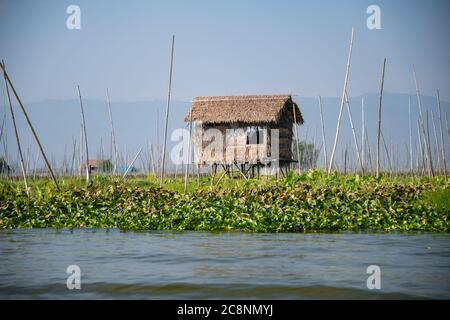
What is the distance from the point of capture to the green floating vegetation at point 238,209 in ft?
39.8

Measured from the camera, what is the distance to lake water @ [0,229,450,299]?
6555 millimetres

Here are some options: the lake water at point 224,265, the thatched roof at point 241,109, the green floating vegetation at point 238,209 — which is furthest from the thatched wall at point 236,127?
the lake water at point 224,265

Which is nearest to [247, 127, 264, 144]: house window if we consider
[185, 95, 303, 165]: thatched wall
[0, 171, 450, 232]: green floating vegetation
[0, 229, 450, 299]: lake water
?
[185, 95, 303, 165]: thatched wall

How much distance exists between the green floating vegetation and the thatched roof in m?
6.26

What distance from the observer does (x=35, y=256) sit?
9.18 metres

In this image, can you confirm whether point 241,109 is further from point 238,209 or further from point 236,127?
point 238,209

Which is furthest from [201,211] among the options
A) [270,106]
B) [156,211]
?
[270,106]

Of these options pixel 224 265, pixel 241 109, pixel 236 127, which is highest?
pixel 241 109

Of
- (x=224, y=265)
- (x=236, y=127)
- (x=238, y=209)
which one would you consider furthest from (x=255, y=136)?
(x=224, y=265)

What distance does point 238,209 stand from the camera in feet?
42.8

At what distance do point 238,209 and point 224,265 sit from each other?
4.93m

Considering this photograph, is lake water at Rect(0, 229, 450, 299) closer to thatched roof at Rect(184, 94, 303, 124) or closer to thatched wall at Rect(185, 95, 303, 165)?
thatched roof at Rect(184, 94, 303, 124)

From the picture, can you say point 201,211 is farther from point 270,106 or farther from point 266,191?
point 270,106
